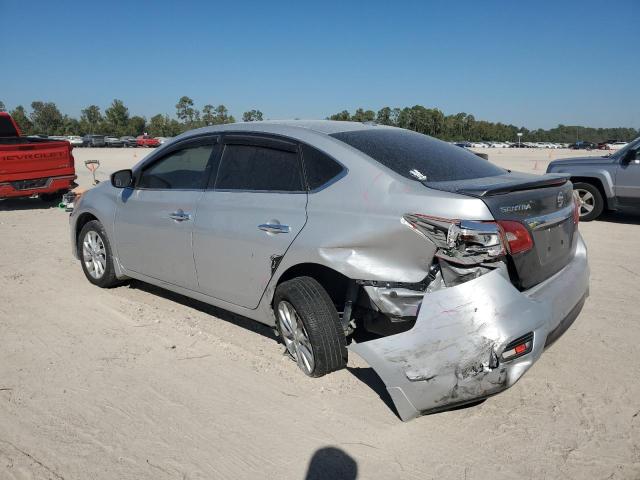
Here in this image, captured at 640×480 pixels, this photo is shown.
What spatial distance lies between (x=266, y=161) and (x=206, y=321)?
5.16 ft

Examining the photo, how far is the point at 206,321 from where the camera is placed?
4.73 metres

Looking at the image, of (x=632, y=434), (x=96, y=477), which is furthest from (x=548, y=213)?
(x=96, y=477)

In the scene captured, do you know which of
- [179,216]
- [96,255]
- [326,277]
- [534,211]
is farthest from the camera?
[96,255]

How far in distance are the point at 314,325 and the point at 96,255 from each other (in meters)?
3.16

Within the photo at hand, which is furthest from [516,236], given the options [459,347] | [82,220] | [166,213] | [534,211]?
[82,220]

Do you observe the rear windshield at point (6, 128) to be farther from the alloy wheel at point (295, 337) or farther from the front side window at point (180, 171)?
the alloy wheel at point (295, 337)

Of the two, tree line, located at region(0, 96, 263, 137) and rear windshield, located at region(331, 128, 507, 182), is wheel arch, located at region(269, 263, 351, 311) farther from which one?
tree line, located at region(0, 96, 263, 137)

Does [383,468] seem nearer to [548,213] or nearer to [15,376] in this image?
[548,213]

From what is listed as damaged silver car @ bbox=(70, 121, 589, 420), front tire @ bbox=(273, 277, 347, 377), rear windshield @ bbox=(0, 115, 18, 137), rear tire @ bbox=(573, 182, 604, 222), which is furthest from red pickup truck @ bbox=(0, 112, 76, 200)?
rear tire @ bbox=(573, 182, 604, 222)

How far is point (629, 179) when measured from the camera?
30.1 feet

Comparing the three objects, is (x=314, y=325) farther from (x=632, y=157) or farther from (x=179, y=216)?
(x=632, y=157)

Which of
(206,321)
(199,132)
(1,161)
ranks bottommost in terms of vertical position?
(206,321)

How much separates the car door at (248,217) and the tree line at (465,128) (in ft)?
178

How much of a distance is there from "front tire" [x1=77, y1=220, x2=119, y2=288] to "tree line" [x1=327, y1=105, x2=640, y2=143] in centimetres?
5333
